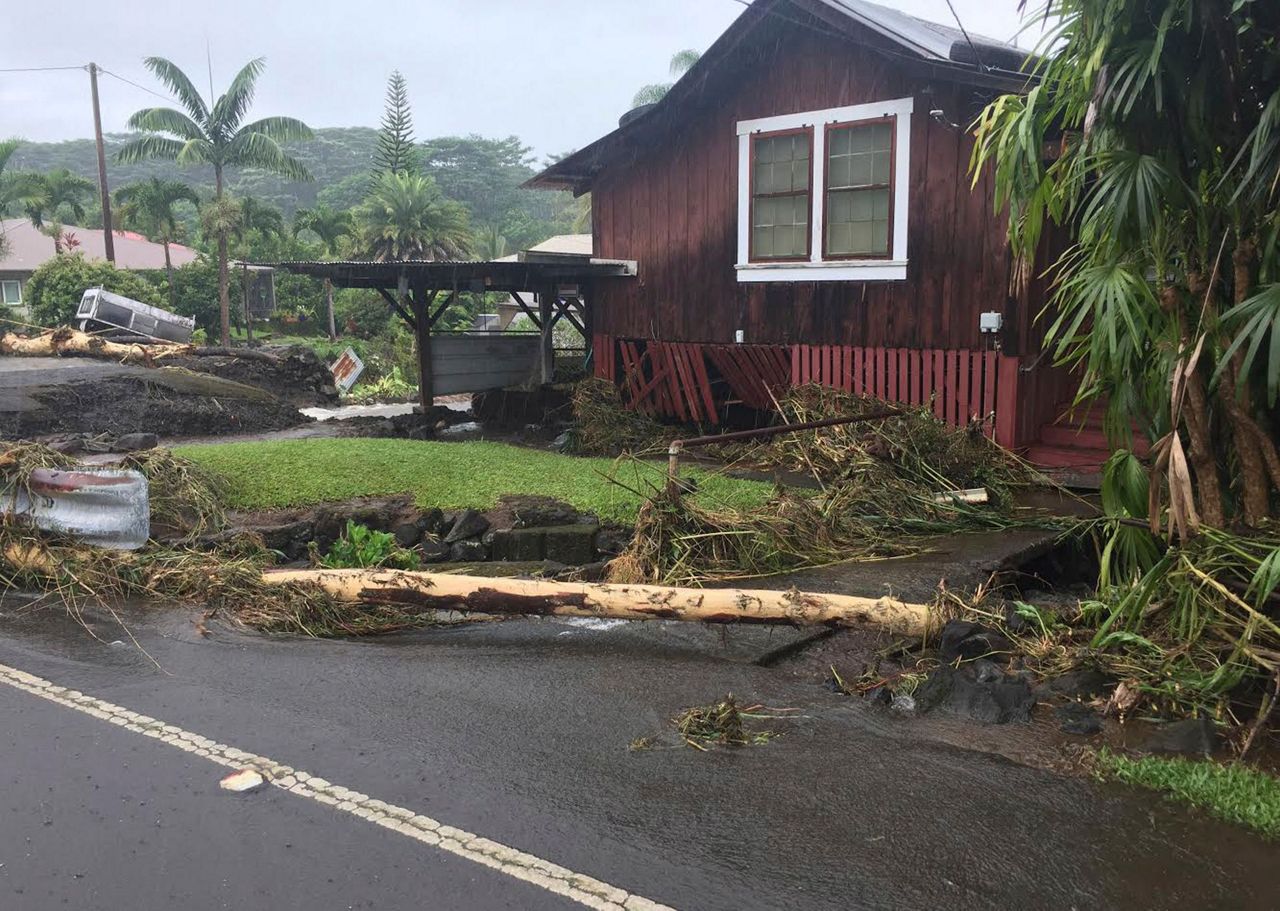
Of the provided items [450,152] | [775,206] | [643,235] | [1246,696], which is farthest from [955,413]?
[450,152]

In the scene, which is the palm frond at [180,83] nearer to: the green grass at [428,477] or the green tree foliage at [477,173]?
the green grass at [428,477]

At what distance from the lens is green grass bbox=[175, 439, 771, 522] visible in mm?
10531

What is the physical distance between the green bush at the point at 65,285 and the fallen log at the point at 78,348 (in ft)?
23.8

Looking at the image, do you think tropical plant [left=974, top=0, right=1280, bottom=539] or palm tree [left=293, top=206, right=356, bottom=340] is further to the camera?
palm tree [left=293, top=206, right=356, bottom=340]

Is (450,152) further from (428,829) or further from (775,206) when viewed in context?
(428,829)

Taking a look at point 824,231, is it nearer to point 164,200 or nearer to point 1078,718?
point 1078,718

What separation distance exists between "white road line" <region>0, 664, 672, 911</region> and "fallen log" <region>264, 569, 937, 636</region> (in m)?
1.92

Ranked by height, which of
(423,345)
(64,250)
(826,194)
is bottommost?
(423,345)

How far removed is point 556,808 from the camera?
14.3 feet

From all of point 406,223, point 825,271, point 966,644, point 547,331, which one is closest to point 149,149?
point 406,223

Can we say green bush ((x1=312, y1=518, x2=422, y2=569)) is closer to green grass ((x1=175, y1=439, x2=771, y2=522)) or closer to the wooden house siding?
green grass ((x1=175, y1=439, x2=771, y2=522))

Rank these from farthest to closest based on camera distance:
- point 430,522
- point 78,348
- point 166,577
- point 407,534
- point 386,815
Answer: point 78,348
point 430,522
point 407,534
point 166,577
point 386,815

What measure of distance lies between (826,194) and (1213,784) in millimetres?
10042

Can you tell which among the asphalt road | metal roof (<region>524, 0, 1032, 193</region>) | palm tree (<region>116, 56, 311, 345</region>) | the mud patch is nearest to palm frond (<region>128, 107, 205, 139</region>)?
palm tree (<region>116, 56, 311, 345</region>)
